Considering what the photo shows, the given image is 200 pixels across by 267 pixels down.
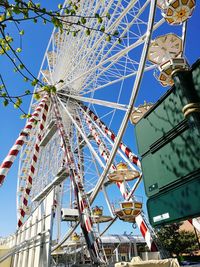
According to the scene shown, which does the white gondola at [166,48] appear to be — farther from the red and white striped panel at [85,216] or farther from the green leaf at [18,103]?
the red and white striped panel at [85,216]

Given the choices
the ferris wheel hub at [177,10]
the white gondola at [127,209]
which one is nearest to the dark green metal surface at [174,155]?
the ferris wheel hub at [177,10]

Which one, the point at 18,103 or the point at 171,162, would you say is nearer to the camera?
the point at 171,162

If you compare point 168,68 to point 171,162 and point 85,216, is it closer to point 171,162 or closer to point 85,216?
point 171,162

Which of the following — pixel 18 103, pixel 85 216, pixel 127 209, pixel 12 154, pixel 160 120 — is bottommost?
pixel 160 120

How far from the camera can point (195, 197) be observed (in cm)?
134

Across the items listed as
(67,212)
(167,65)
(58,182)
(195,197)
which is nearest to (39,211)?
(167,65)

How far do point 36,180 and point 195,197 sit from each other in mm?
14869

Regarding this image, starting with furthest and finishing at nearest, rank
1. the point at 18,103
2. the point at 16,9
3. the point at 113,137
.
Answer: the point at 113,137
the point at 18,103
the point at 16,9

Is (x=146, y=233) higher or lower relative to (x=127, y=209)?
lower

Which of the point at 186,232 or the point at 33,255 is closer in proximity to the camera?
the point at 33,255

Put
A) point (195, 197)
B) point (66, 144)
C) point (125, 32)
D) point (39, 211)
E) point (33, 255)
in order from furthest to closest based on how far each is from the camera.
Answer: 1. point (66, 144)
2. point (125, 32)
3. point (39, 211)
4. point (33, 255)
5. point (195, 197)

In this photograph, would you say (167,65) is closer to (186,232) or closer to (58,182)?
(58,182)

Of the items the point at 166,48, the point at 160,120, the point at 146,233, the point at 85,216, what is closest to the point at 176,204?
the point at 160,120

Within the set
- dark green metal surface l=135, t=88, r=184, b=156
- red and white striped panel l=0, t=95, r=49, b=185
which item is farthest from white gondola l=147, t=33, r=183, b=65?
red and white striped panel l=0, t=95, r=49, b=185
